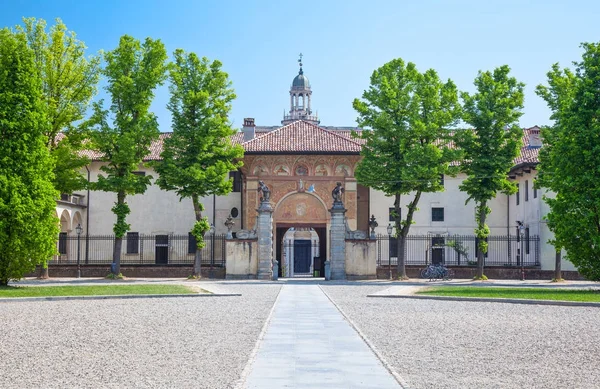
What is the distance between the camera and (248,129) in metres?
53.2

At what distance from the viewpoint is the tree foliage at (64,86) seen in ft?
118

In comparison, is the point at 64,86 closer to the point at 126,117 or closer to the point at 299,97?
the point at 126,117

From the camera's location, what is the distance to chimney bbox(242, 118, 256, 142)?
52.9 m

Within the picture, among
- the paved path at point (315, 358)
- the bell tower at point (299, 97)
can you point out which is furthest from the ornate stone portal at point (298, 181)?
the bell tower at point (299, 97)

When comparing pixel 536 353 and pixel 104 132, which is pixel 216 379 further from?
pixel 104 132

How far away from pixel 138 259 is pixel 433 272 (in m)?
20.6

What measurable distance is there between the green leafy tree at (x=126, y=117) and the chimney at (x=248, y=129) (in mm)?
14824

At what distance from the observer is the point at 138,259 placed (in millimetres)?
48031

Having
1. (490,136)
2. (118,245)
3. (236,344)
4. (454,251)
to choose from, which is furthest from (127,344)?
(454,251)

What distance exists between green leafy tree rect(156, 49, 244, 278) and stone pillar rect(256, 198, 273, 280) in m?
3.19

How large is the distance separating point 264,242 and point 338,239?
3888mm

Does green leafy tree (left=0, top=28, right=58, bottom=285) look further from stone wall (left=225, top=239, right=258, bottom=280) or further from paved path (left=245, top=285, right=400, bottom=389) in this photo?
paved path (left=245, top=285, right=400, bottom=389)

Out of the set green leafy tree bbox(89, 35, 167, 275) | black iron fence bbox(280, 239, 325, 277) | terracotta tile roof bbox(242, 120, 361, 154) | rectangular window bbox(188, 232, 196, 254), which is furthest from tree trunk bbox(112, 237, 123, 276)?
black iron fence bbox(280, 239, 325, 277)

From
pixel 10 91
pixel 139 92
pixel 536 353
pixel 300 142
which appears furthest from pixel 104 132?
pixel 536 353
